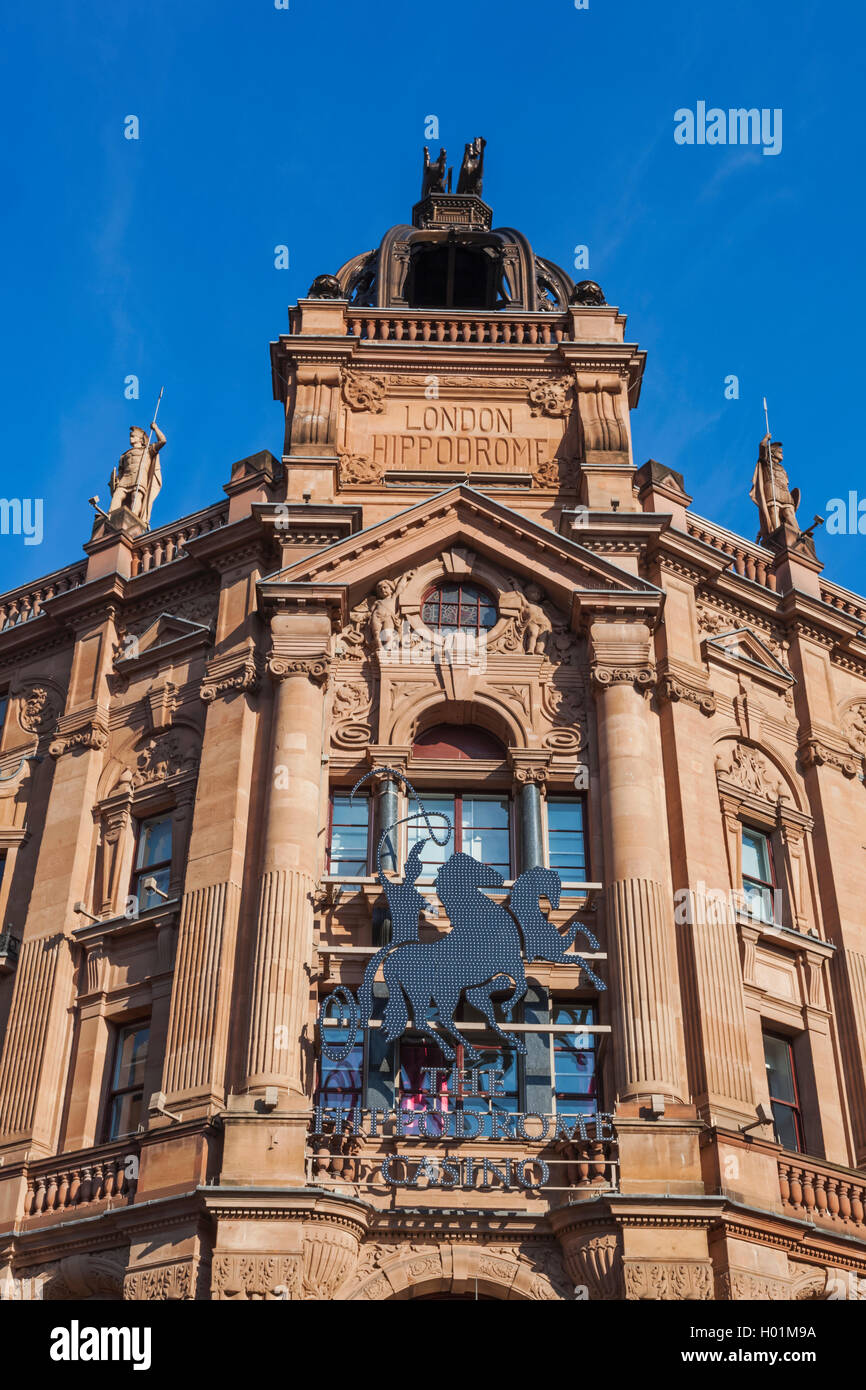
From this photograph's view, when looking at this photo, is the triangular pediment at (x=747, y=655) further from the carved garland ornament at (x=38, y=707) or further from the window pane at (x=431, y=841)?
the carved garland ornament at (x=38, y=707)

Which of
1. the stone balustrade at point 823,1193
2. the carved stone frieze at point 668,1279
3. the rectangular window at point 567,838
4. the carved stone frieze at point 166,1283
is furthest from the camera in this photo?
the rectangular window at point 567,838

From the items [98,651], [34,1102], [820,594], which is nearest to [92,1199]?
[34,1102]

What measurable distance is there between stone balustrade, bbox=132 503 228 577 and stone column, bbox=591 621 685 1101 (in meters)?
8.34

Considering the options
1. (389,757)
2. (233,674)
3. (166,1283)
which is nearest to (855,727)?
(389,757)

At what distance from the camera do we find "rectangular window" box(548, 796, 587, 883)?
29125 mm

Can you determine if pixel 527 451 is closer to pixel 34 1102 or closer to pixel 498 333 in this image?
pixel 498 333

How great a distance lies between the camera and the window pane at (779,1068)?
Result: 28672 mm

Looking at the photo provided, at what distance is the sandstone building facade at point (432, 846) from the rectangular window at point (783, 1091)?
85 millimetres

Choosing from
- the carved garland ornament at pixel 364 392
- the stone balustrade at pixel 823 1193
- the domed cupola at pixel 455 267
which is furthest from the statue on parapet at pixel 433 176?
the stone balustrade at pixel 823 1193

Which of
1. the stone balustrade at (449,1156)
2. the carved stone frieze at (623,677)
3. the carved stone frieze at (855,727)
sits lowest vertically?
the stone balustrade at (449,1156)

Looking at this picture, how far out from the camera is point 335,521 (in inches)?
1251

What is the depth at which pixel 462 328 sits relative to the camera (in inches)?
1407

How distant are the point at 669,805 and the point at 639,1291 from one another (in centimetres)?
892

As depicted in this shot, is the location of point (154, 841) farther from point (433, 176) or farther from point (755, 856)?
point (433, 176)
